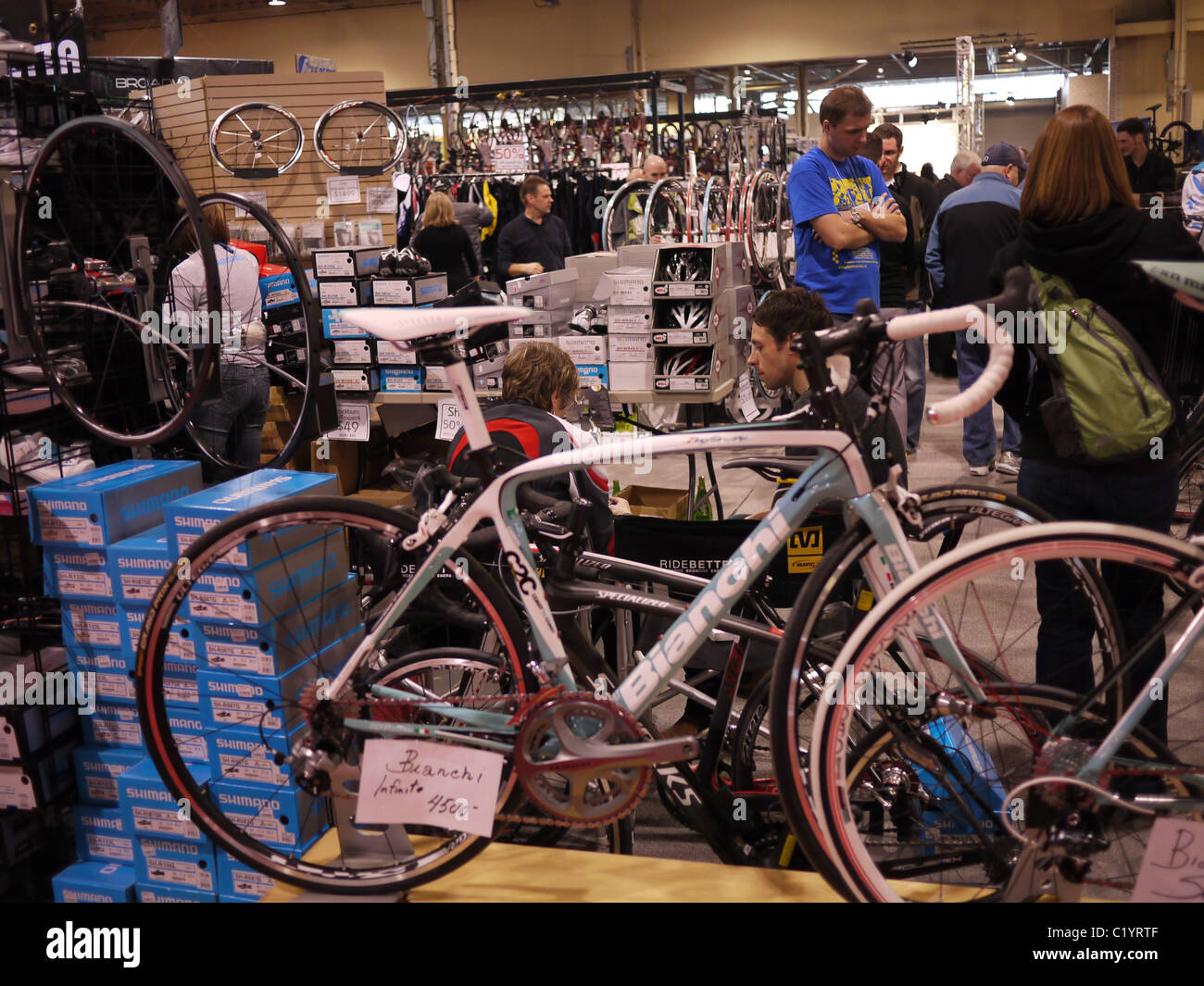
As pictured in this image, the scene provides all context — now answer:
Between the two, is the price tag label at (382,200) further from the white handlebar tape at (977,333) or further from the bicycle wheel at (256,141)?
the white handlebar tape at (977,333)

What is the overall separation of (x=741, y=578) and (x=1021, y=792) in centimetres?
52

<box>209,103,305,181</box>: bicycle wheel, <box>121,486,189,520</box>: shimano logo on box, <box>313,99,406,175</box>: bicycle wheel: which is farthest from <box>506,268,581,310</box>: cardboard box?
<box>121,486,189,520</box>: shimano logo on box

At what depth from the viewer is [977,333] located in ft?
5.29

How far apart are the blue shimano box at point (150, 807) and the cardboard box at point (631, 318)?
282cm

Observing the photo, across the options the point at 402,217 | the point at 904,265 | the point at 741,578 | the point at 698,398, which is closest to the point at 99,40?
the point at 402,217

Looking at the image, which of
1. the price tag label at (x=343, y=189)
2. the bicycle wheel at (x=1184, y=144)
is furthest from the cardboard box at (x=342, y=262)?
the bicycle wheel at (x=1184, y=144)

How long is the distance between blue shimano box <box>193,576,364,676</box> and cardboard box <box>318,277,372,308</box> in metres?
2.91

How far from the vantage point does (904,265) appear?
22.3 feet

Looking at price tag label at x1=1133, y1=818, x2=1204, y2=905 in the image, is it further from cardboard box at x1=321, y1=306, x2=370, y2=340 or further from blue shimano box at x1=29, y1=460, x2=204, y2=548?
cardboard box at x1=321, y1=306, x2=370, y2=340

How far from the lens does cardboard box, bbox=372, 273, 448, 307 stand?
4.74 meters

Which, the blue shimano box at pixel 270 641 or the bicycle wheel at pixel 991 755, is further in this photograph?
the blue shimano box at pixel 270 641

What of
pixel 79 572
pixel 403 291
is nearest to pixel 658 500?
pixel 403 291

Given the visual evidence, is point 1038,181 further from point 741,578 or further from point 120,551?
point 120,551

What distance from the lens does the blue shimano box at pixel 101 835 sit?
2.36 m
